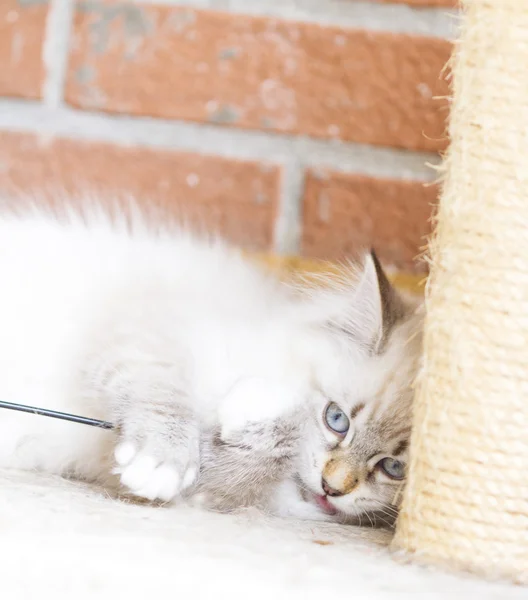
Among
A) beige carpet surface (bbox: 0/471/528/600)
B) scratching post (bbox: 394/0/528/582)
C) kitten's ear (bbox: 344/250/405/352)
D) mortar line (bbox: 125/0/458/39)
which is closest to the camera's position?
beige carpet surface (bbox: 0/471/528/600)

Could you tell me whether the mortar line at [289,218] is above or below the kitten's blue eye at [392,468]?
above

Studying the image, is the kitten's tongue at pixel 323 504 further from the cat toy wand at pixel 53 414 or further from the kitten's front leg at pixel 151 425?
the cat toy wand at pixel 53 414

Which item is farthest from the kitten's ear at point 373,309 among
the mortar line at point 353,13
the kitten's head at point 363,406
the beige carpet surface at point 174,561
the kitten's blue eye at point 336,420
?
the mortar line at point 353,13

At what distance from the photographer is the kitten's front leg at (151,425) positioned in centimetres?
86

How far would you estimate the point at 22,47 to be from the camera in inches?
60.1

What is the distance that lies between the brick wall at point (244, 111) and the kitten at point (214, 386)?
388 mm

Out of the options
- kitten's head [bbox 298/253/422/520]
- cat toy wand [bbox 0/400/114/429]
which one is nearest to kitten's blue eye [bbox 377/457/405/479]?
kitten's head [bbox 298/253/422/520]

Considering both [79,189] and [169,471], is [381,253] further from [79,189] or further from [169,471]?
[169,471]

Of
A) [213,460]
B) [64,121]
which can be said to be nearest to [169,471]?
[213,460]

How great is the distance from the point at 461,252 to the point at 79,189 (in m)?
1.00

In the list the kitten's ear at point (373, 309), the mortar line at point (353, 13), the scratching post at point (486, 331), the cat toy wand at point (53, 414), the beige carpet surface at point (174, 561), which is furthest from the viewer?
the mortar line at point (353, 13)

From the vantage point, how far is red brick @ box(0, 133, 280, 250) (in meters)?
1.54

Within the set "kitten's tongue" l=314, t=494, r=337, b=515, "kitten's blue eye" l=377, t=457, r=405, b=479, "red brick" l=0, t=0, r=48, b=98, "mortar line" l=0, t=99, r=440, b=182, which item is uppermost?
"red brick" l=0, t=0, r=48, b=98

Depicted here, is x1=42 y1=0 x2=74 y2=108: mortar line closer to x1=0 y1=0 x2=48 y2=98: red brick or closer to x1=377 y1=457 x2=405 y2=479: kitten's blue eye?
x1=0 y1=0 x2=48 y2=98: red brick
